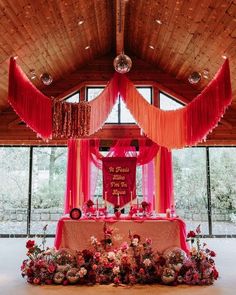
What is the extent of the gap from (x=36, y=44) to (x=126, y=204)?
12.0ft

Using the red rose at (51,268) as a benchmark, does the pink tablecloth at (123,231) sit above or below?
above

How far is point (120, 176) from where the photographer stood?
795cm

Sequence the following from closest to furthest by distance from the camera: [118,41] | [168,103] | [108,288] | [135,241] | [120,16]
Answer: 1. [108,288]
2. [135,241]
3. [120,16]
4. [118,41]
5. [168,103]

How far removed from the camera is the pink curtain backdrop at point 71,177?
26.3 feet

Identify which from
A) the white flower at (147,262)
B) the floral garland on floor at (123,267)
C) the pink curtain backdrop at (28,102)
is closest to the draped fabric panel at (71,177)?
the pink curtain backdrop at (28,102)

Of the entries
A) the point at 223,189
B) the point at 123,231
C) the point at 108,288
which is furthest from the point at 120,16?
the point at 223,189

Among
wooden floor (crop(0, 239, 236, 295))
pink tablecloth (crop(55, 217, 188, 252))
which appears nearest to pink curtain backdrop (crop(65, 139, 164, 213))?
wooden floor (crop(0, 239, 236, 295))

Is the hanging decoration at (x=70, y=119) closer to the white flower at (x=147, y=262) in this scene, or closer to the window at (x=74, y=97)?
the white flower at (x=147, y=262)

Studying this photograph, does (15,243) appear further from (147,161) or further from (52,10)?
(52,10)

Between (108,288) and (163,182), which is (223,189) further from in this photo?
(108,288)

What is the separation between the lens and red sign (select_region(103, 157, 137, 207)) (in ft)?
25.9

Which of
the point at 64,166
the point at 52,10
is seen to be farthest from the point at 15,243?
the point at 52,10

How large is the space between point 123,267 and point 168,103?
5042mm

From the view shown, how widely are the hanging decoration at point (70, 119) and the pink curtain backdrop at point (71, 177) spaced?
8.32ft
